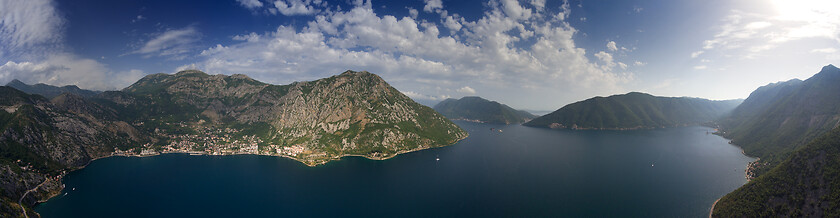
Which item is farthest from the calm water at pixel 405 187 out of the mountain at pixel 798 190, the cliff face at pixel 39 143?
the mountain at pixel 798 190

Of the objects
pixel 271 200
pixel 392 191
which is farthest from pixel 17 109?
pixel 392 191

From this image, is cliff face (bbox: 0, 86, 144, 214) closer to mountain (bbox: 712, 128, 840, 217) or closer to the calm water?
the calm water

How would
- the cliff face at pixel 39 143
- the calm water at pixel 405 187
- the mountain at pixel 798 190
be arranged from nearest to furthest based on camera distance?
the mountain at pixel 798 190 < the calm water at pixel 405 187 < the cliff face at pixel 39 143

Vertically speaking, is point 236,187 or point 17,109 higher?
point 17,109

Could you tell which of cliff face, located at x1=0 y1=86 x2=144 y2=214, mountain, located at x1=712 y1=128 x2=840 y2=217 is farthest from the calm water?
mountain, located at x1=712 y1=128 x2=840 y2=217

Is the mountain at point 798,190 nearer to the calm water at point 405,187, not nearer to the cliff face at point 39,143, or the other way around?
the calm water at point 405,187

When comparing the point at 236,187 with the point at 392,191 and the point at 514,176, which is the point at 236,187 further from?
the point at 514,176

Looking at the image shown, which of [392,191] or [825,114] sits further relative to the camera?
[825,114]
